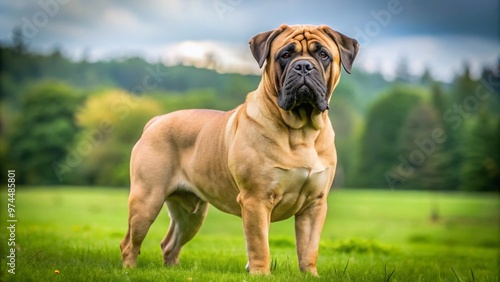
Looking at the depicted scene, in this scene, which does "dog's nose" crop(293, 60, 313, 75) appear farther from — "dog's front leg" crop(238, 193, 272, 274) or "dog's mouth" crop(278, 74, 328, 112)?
"dog's front leg" crop(238, 193, 272, 274)

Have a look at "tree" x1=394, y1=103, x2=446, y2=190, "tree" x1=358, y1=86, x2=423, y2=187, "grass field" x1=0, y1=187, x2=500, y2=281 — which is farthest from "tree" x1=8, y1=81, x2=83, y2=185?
"grass field" x1=0, y1=187, x2=500, y2=281

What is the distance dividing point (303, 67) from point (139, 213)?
8.30ft

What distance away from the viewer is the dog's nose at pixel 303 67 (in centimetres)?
514

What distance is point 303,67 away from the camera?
514 centimetres

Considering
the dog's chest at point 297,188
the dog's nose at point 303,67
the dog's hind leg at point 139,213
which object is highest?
the dog's nose at point 303,67

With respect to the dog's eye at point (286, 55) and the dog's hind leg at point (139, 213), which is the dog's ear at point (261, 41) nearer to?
the dog's eye at point (286, 55)

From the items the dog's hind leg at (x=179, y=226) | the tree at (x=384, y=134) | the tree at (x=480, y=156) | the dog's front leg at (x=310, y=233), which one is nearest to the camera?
the dog's front leg at (x=310, y=233)

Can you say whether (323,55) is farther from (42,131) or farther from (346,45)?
(42,131)

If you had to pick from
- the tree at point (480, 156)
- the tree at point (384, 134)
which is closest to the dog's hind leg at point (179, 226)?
the tree at point (480, 156)

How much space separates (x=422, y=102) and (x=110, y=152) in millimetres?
23554

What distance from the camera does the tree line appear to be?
128ft

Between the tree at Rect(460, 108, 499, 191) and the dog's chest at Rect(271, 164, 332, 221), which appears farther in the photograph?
the tree at Rect(460, 108, 499, 191)

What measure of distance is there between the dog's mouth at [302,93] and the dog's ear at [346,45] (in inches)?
17.8

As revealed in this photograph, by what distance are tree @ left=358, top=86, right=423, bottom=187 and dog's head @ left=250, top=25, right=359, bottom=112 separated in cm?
3731
